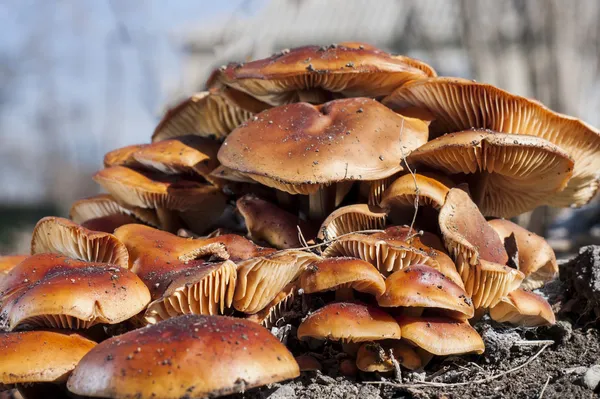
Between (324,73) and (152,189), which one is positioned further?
(152,189)

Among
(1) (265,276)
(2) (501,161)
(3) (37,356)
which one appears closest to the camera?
(3) (37,356)

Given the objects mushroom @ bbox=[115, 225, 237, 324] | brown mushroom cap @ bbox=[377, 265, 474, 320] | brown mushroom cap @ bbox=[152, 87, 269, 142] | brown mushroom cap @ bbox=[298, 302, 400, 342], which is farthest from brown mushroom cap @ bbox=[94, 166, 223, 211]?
brown mushroom cap @ bbox=[377, 265, 474, 320]

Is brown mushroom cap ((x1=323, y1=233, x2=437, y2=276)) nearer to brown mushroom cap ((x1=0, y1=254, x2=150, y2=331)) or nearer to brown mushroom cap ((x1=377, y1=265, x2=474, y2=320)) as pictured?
brown mushroom cap ((x1=377, y1=265, x2=474, y2=320))

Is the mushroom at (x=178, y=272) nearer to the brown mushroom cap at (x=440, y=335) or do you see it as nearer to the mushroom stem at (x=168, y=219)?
the mushroom stem at (x=168, y=219)

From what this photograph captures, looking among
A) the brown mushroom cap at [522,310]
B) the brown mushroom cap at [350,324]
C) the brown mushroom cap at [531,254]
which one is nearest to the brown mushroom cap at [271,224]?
the brown mushroom cap at [350,324]

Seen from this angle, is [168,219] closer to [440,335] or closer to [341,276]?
[341,276]

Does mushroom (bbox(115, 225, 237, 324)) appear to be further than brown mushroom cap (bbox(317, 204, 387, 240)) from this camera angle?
No

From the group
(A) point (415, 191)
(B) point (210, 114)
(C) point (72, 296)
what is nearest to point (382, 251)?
(A) point (415, 191)
